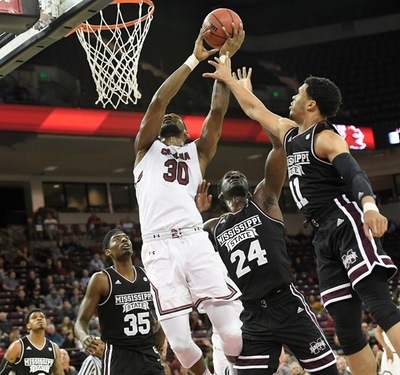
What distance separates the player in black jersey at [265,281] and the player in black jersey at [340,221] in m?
0.80

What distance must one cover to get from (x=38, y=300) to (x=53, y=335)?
3.30m

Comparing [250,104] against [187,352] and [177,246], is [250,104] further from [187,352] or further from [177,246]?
[187,352]

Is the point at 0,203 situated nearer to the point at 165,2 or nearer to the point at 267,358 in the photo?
the point at 165,2

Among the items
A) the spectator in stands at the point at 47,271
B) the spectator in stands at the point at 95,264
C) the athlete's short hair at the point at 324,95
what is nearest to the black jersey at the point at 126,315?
the athlete's short hair at the point at 324,95

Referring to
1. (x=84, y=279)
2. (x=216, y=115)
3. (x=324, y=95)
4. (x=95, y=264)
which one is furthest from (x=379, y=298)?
(x=95, y=264)

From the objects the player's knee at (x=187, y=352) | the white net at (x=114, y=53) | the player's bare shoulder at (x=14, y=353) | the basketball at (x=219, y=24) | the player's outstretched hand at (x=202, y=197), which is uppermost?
the white net at (x=114, y=53)

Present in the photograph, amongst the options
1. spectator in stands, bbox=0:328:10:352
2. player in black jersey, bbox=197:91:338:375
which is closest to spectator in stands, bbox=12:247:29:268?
spectator in stands, bbox=0:328:10:352

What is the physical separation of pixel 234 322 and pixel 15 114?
14.8 m

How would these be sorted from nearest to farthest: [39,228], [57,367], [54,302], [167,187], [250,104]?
[250,104] < [167,187] < [57,367] < [54,302] < [39,228]

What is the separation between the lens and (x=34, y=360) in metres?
8.80

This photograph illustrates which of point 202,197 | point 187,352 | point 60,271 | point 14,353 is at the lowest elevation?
point 187,352

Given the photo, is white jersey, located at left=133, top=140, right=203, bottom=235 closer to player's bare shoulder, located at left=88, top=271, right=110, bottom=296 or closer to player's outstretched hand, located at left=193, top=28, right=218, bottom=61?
player's outstretched hand, located at left=193, top=28, right=218, bottom=61

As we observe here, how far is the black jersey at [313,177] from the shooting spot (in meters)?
4.67

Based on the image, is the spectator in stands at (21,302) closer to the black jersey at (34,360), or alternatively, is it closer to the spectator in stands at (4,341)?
the spectator in stands at (4,341)
